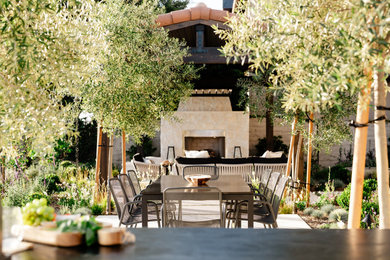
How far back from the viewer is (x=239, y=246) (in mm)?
1821

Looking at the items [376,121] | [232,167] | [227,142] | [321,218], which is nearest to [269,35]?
[376,121]

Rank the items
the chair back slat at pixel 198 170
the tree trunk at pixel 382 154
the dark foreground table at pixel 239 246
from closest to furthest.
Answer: the dark foreground table at pixel 239 246 → the tree trunk at pixel 382 154 → the chair back slat at pixel 198 170

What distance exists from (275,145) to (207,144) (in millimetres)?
2663

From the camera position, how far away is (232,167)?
914 centimetres

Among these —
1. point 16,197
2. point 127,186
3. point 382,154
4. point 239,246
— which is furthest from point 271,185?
point 16,197

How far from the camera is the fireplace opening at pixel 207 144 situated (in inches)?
599

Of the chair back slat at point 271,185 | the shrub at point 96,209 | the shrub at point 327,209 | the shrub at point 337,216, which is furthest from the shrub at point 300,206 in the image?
the shrub at point 96,209

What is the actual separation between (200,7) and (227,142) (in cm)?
668

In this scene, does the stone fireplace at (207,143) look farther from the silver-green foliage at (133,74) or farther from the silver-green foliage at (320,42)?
the silver-green foliage at (320,42)

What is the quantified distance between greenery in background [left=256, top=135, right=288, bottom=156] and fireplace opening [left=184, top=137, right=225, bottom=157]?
1548 mm

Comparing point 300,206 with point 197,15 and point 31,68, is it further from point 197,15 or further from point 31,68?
point 31,68

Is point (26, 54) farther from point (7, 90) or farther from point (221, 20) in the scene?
point (221, 20)

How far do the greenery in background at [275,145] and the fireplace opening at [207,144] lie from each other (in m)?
1.55

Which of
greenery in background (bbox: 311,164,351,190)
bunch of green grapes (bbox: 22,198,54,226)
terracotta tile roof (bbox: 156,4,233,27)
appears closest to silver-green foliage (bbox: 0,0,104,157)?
bunch of green grapes (bbox: 22,198,54,226)
